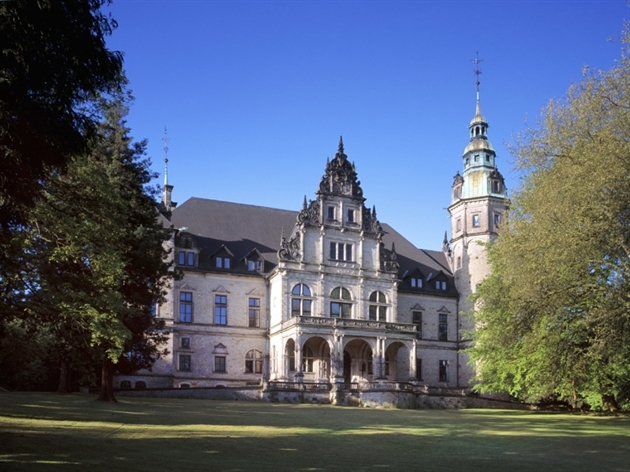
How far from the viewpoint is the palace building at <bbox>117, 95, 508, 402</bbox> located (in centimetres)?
5012

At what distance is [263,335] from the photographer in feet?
174

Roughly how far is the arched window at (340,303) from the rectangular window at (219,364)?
351 inches

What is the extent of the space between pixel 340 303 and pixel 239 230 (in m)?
10.3

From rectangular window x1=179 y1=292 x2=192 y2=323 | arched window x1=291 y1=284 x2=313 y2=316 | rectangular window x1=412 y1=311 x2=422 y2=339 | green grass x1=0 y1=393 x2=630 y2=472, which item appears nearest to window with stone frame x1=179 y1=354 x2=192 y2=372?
rectangular window x1=179 y1=292 x2=192 y2=323

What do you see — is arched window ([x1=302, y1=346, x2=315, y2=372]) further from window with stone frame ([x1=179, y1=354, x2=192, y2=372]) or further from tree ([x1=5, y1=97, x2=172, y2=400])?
tree ([x1=5, y1=97, x2=172, y2=400])

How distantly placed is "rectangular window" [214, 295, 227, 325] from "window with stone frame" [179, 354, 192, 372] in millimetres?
3367

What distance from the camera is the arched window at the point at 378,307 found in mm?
53844

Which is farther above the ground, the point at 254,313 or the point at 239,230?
the point at 239,230

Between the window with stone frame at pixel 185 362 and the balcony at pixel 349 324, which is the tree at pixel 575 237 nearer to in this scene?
the balcony at pixel 349 324

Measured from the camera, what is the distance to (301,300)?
169 ft

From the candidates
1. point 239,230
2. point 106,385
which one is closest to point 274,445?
point 106,385

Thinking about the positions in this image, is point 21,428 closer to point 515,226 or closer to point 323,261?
point 515,226

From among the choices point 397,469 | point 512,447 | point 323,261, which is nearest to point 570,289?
point 512,447

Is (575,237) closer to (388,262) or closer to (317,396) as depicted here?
(317,396)
